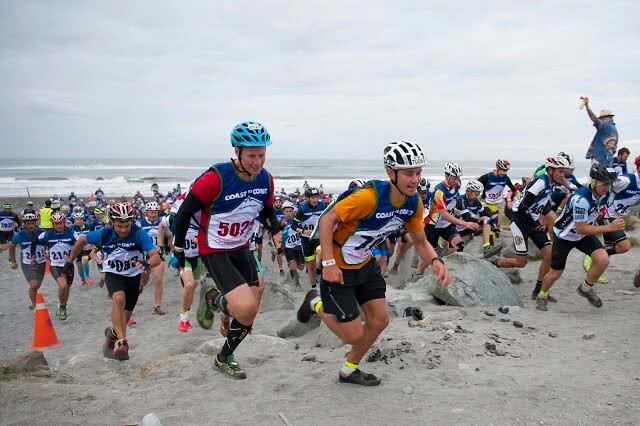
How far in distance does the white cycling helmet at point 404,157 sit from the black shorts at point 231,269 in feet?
6.25

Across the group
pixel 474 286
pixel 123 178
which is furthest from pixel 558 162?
pixel 123 178

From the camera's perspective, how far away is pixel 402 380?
4.55m

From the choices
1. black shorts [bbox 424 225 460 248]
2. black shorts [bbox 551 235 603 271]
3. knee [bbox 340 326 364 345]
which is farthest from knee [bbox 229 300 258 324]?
black shorts [bbox 424 225 460 248]

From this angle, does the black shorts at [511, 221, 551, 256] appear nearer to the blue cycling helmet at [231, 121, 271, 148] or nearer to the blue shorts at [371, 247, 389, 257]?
the blue shorts at [371, 247, 389, 257]

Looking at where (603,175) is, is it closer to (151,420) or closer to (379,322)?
(379,322)

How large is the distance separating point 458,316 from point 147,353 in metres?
4.80

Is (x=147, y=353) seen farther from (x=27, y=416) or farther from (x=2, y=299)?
(x=2, y=299)

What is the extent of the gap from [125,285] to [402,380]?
4.20 m

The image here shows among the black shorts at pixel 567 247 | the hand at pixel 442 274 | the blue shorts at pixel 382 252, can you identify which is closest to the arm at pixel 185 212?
the hand at pixel 442 274

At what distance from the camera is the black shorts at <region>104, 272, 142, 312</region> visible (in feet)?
21.5

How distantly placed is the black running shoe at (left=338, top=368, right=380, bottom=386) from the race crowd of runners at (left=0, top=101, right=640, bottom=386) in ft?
0.05

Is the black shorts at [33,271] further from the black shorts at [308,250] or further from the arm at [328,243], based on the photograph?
the arm at [328,243]

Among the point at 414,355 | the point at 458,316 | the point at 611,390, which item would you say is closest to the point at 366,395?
the point at 414,355

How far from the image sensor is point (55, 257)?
35.4 feet
